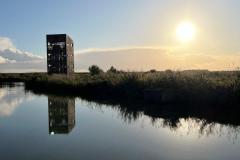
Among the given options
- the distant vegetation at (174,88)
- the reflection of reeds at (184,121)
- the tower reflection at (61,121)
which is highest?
the distant vegetation at (174,88)

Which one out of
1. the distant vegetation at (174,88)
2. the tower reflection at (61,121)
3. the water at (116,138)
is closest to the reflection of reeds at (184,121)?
the water at (116,138)

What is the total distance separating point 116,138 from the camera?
10812 mm

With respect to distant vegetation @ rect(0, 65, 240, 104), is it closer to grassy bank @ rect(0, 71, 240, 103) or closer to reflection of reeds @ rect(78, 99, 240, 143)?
grassy bank @ rect(0, 71, 240, 103)

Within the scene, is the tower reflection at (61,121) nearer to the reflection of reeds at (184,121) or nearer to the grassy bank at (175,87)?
the reflection of reeds at (184,121)

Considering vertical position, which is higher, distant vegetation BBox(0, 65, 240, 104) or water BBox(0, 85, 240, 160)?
distant vegetation BBox(0, 65, 240, 104)

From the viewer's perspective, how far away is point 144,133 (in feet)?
38.2

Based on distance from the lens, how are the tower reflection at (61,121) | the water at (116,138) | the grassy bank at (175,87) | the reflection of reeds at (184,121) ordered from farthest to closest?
the grassy bank at (175,87) → the tower reflection at (61,121) → the reflection of reeds at (184,121) → the water at (116,138)

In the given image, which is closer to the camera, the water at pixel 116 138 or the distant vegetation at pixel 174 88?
the water at pixel 116 138

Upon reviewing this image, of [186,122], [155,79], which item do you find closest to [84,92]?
[155,79]

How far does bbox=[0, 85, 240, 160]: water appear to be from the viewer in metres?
8.83

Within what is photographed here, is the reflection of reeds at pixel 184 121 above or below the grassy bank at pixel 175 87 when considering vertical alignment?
below

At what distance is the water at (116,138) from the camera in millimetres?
8828

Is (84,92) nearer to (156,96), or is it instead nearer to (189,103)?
(156,96)

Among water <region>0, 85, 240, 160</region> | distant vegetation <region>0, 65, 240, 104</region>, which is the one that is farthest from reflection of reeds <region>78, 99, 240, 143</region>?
distant vegetation <region>0, 65, 240, 104</region>
